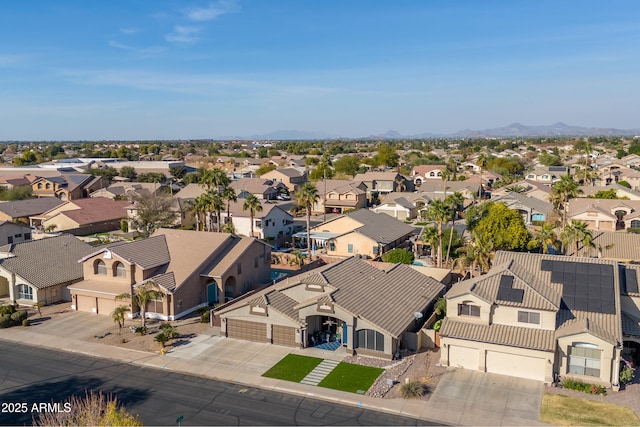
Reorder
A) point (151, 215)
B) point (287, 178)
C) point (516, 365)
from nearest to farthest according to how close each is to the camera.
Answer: point (516, 365)
point (151, 215)
point (287, 178)

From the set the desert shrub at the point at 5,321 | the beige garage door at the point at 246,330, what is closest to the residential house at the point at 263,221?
the beige garage door at the point at 246,330

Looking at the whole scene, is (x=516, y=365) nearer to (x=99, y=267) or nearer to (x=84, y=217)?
(x=99, y=267)

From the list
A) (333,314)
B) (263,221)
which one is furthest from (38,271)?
(263,221)

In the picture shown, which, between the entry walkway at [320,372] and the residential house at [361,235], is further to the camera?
the residential house at [361,235]

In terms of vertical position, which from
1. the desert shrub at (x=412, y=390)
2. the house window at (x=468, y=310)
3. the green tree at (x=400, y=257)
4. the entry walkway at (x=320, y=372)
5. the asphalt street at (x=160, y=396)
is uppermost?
the house window at (x=468, y=310)

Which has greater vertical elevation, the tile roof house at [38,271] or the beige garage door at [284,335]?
the tile roof house at [38,271]

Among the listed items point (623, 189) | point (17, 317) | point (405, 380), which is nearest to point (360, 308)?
point (405, 380)

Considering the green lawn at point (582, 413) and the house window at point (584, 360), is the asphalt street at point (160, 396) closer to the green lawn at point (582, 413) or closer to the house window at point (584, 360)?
the green lawn at point (582, 413)

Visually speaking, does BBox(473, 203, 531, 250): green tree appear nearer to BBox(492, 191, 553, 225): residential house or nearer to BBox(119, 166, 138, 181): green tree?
BBox(492, 191, 553, 225): residential house

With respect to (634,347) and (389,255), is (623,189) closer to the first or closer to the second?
(389,255)
